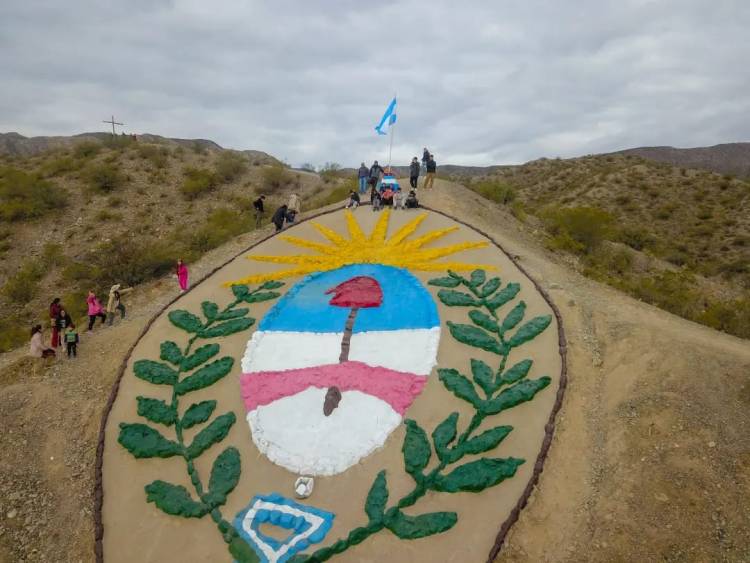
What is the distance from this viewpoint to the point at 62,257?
21062mm

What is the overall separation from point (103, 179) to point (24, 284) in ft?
34.7

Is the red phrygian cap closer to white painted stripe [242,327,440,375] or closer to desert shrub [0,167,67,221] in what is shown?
white painted stripe [242,327,440,375]

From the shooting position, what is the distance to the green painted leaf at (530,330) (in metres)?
8.98

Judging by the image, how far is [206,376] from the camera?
9.11m

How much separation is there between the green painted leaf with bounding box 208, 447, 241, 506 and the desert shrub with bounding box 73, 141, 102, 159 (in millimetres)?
30528

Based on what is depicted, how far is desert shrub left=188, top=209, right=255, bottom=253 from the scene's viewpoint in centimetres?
1973

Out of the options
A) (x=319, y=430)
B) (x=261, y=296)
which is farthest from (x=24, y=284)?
(x=319, y=430)

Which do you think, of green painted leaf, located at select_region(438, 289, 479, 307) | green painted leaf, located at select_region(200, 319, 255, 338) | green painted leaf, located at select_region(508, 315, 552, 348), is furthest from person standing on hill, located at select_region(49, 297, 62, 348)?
green painted leaf, located at select_region(508, 315, 552, 348)

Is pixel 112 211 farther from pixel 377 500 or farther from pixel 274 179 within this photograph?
pixel 377 500

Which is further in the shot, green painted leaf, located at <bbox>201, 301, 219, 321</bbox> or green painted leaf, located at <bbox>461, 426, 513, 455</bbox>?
green painted leaf, located at <bbox>201, 301, 219, 321</bbox>

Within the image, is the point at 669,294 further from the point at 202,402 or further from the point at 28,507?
the point at 28,507

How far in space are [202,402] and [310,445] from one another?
2.46m

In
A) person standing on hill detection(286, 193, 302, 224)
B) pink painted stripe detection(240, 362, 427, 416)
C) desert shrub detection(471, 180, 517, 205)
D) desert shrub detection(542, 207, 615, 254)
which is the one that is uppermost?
desert shrub detection(471, 180, 517, 205)

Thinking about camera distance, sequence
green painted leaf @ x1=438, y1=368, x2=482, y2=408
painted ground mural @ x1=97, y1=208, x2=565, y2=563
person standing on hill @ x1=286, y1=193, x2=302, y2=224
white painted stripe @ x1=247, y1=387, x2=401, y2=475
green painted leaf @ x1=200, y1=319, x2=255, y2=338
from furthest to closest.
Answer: person standing on hill @ x1=286, y1=193, x2=302, y2=224 → green painted leaf @ x1=200, y1=319, x2=255, y2=338 → green painted leaf @ x1=438, y1=368, x2=482, y2=408 → white painted stripe @ x1=247, y1=387, x2=401, y2=475 → painted ground mural @ x1=97, y1=208, x2=565, y2=563
